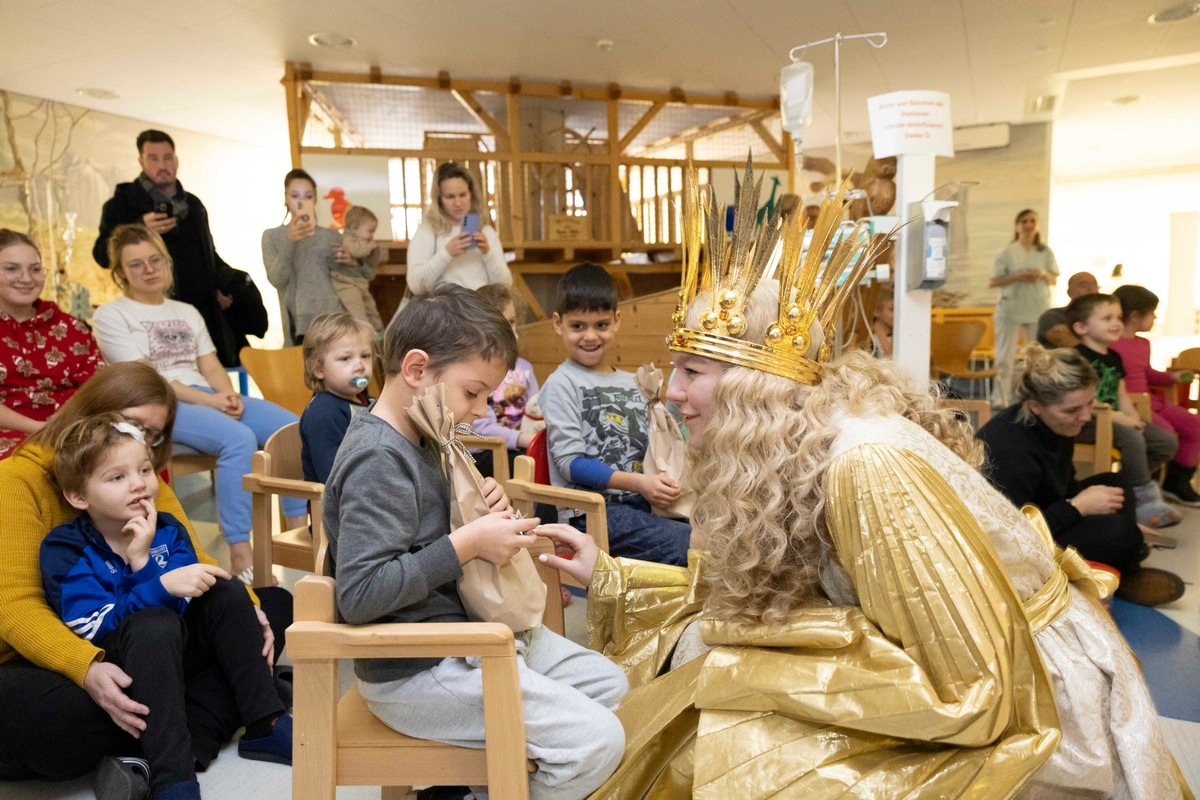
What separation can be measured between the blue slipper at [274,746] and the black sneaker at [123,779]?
25 centimetres

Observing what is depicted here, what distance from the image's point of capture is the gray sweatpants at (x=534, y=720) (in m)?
1.22

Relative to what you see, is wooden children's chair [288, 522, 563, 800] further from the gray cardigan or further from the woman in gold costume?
the gray cardigan

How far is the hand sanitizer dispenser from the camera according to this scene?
2617mm

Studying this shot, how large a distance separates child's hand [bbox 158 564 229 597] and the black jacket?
2.59 m

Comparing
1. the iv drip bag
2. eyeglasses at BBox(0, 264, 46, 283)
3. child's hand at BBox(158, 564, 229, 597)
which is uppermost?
the iv drip bag

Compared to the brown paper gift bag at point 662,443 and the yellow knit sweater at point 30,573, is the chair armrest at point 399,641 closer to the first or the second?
the yellow knit sweater at point 30,573

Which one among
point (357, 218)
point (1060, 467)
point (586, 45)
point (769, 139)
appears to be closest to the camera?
point (1060, 467)

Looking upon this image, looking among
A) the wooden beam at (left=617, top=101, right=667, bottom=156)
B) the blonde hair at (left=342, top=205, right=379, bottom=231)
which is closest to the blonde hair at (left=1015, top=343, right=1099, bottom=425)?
the blonde hair at (left=342, top=205, right=379, bottom=231)

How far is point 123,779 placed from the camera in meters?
1.59

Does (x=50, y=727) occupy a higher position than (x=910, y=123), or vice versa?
(x=910, y=123)

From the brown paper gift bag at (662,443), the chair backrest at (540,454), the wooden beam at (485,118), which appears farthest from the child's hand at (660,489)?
the wooden beam at (485,118)

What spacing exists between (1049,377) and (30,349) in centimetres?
334

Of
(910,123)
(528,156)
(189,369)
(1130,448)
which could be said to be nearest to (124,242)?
(189,369)

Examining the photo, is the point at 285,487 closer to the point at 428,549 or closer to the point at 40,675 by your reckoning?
the point at 40,675
